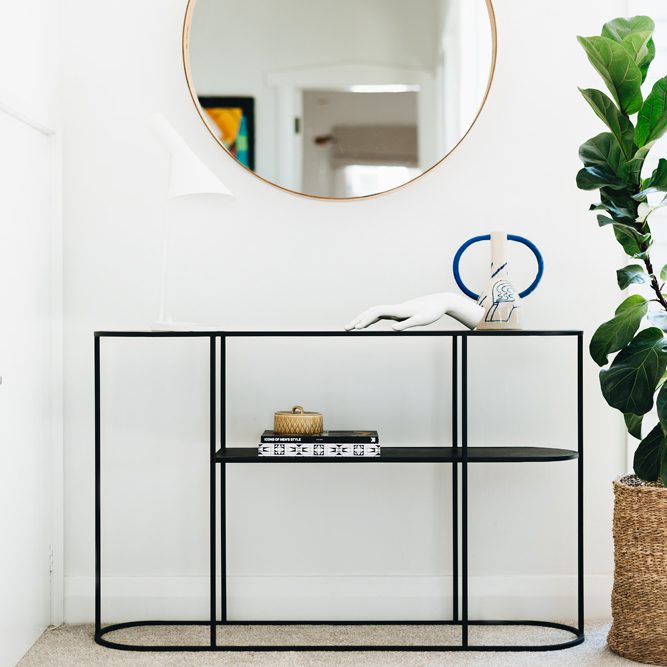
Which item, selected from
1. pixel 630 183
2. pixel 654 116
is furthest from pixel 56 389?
pixel 654 116

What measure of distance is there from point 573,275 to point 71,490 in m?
1.60

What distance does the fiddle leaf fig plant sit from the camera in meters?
1.94

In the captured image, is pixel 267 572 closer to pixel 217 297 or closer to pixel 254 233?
pixel 217 297

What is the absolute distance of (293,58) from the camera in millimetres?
2404

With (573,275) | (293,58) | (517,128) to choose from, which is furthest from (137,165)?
(573,275)

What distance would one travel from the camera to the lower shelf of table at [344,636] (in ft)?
7.18

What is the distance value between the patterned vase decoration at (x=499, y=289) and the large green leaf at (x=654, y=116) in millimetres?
414

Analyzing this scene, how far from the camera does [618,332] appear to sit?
6.62ft

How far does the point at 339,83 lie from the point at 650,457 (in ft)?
4.36

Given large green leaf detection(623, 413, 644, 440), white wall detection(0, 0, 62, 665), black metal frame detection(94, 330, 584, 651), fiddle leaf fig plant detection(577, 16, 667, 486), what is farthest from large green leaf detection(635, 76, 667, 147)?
white wall detection(0, 0, 62, 665)

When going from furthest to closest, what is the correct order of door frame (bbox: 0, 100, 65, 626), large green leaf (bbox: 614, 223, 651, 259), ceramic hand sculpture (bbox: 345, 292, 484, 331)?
door frame (bbox: 0, 100, 65, 626) → ceramic hand sculpture (bbox: 345, 292, 484, 331) → large green leaf (bbox: 614, 223, 651, 259)

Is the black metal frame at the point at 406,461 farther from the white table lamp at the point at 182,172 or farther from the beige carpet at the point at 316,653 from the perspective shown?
the white table lamp at the point at 182,172

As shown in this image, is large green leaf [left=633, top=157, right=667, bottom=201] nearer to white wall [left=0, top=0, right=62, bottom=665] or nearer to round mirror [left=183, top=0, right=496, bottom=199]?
round mirror [left=183, top=0, right=496, bottom=199]

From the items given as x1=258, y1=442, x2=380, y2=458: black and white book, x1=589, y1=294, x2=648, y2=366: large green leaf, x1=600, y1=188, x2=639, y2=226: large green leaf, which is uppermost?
x1=600, y1=188, x2=639, y2=226: large green leaf
